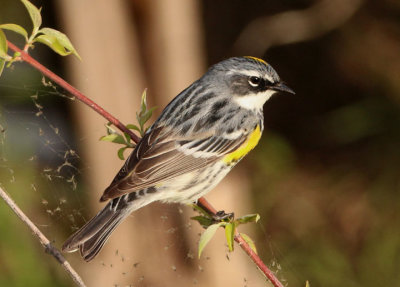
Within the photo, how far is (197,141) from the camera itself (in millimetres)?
3182

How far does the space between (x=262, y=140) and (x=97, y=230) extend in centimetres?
431

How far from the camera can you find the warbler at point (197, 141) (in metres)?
2.96

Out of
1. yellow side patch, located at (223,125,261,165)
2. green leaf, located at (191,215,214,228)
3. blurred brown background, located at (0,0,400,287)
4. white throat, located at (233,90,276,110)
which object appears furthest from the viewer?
blurred brown background, located at (0,0,400,287)

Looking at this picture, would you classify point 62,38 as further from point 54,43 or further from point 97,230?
point 97,230

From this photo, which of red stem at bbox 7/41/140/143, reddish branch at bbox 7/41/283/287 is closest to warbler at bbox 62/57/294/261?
reddish branch at bbox 7/41/283/287

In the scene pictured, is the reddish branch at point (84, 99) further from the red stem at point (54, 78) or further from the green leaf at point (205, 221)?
the green leaf at point (205, 221)

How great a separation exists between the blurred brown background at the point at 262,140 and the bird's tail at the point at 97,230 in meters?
1.34

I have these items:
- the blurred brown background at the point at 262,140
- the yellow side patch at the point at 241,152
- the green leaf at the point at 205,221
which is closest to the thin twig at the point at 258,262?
the green leaf at the point at 205,221

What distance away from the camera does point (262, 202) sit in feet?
22.5

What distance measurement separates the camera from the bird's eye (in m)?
3.18

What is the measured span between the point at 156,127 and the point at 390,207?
3.74 metres

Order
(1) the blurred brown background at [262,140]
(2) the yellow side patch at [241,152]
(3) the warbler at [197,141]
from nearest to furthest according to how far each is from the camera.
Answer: (3) the warbler at [197,141]
(2) the yellow side patch at [241,152]
(1) the blurred brown background at [262,140]

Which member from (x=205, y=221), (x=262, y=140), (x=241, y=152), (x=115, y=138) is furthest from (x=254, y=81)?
(x=262, y=140)

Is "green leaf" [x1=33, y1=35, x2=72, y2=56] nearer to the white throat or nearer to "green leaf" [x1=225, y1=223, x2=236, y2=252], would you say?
"green leaf" [x1=225, y1=223, x2=236, y2=252]
